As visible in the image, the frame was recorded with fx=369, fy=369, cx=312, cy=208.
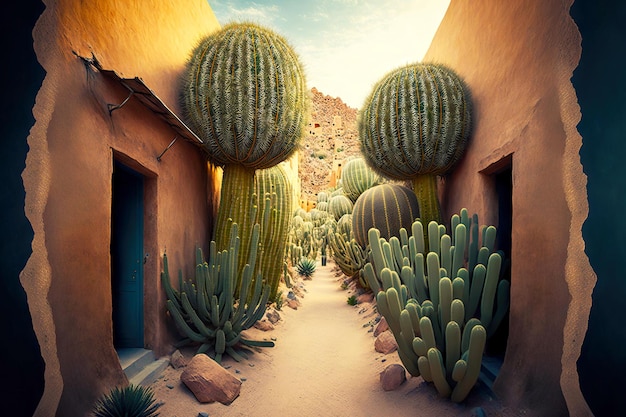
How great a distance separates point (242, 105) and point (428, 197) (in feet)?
9.45

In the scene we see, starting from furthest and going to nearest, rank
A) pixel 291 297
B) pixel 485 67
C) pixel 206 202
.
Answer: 1. pixel 291 297
2. pixel 206 202
3. pixel 485 67

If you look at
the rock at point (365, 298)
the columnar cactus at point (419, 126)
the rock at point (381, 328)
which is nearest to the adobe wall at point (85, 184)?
the rock at point (381, 328)

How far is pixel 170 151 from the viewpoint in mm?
4254

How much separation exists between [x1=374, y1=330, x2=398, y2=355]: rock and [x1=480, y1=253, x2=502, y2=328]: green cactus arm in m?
1.51

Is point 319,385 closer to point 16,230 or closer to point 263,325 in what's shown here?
point 263,325

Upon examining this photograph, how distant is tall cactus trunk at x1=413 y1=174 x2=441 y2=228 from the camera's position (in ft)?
17.4

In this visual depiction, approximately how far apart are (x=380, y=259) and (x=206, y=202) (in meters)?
3.02

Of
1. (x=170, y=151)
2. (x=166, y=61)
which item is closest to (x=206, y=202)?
(x=170, y=151)

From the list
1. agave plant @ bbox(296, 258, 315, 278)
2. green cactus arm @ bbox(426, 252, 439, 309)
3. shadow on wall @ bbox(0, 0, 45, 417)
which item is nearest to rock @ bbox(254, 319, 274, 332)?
green cactus arm @ bbox(426, 252, 439, 309)

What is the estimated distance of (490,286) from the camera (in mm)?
2936

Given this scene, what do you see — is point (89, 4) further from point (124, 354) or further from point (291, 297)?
point (291, 297)

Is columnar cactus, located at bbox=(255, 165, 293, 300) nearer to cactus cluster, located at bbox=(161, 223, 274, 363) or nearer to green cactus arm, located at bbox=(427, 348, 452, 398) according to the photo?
cactus cluster, located at bbox=(161, 223, 274, 363)

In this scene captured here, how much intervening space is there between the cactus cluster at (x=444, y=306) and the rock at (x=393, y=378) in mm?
271

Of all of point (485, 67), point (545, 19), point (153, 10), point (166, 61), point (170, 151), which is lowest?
point (170, 151)
